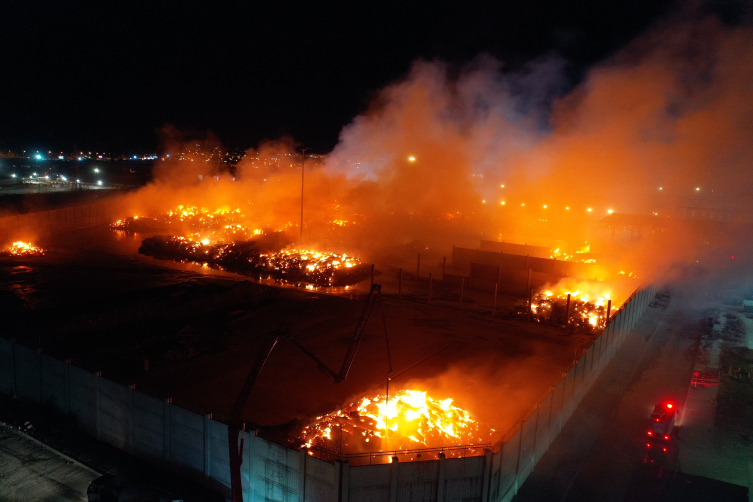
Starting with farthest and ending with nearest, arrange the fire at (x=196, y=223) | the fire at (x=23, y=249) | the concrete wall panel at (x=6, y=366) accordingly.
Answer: the fire at (x=196, y=223) < the fire at (x=23, y=249) < the concrete wall panel at (x=6, y=366)

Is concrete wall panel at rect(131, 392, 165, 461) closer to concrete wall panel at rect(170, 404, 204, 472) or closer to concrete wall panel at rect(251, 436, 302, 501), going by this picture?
concrete wall panel at rect(170, 404, 204, 472)

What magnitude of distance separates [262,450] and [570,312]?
1216 centimetres

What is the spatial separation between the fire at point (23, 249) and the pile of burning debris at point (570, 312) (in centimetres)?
2143

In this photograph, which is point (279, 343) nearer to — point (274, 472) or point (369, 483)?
point (274, 472)

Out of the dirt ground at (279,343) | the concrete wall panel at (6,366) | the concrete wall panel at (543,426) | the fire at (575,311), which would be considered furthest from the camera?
the fire at (575,311)

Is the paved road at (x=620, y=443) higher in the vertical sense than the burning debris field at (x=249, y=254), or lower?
lower

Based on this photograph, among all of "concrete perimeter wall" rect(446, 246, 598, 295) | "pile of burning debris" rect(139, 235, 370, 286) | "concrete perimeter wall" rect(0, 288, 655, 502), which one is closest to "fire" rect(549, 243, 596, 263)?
"concrete perimeter wall" rect(446, 246, 598, 295)

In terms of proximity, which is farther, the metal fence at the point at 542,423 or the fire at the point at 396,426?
the fire at the point at 396,426

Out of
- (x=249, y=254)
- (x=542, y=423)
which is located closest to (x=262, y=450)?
(x=542, y=423)

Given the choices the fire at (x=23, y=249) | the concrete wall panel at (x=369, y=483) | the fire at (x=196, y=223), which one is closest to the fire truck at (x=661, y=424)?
the concrete wall panel at (x=369, y=483)

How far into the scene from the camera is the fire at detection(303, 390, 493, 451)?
297 inches

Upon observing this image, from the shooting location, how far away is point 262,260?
71.9 feet

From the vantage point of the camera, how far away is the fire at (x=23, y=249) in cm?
2217

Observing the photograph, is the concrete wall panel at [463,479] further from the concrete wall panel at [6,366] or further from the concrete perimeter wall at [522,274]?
the concrete perimeter wall at [522,274]
